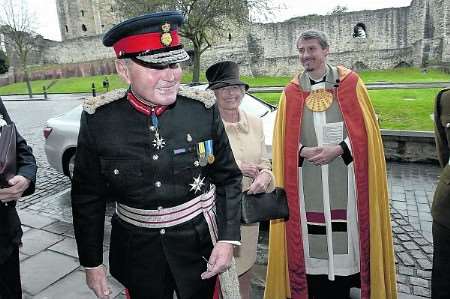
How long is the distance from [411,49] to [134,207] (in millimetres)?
35669

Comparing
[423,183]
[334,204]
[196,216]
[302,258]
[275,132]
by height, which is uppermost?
[275,132]

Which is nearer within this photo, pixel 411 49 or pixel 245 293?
pixel 245 293

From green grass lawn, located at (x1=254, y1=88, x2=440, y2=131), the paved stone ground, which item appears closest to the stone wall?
green grass lawn, located at (x1=254, y1=88, x2=440, y2=131)

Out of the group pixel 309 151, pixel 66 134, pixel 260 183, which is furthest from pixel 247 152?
pixel 66 134

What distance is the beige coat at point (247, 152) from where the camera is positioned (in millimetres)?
2854

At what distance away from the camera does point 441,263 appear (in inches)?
98.7

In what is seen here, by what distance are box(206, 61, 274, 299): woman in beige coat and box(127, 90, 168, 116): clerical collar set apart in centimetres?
93

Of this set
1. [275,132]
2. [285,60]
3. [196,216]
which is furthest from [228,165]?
[285,60]

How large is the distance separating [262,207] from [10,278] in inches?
73.6

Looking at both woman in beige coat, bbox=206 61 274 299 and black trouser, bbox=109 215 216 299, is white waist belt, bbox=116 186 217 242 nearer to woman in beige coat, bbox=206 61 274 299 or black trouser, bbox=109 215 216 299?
black trouser, bbox=109 215 216 299

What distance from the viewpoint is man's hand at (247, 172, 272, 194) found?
2410mm

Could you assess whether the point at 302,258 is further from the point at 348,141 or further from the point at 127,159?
the point at 127,159

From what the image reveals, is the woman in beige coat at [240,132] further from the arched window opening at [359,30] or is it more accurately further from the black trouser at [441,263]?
the arched window opening at [359,30]

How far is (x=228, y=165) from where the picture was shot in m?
2.12
